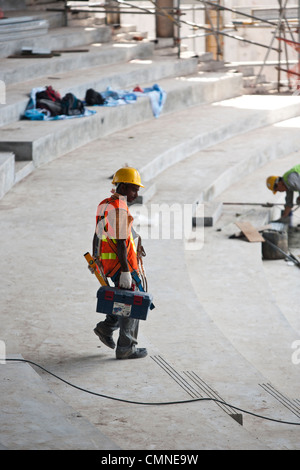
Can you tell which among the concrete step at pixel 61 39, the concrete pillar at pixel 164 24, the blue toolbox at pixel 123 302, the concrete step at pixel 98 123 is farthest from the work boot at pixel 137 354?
the concrete pillar at pixel 164 24

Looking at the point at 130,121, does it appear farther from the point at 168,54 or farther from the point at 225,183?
the point at 168,54

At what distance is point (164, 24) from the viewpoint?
16.9 m

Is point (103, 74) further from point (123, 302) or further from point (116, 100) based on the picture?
point (123, 302)

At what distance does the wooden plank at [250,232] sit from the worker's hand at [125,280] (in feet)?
12.6

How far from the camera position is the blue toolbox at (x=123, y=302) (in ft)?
15.4

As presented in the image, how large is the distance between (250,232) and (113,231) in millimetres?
4104

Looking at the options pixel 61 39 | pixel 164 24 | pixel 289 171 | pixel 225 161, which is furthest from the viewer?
pixel 164 24

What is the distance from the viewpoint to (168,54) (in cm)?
1623

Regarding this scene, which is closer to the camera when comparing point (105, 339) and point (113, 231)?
point (113, 231)

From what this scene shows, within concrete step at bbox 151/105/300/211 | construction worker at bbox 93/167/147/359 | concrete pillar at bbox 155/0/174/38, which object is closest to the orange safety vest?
construction worker at bbox 93/167/147/359

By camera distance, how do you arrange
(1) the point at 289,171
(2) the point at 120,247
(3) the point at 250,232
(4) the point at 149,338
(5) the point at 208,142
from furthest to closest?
(5) the point at 208,142 → (1) the point at 289,171 → (3) the point at 250,232 → (4) the point at 149,338 → (2) the point at 120,247

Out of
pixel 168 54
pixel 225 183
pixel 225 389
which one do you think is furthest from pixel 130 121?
pixel 225 389

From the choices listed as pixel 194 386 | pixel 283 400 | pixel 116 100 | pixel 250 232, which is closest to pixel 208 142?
pixel 116 100
